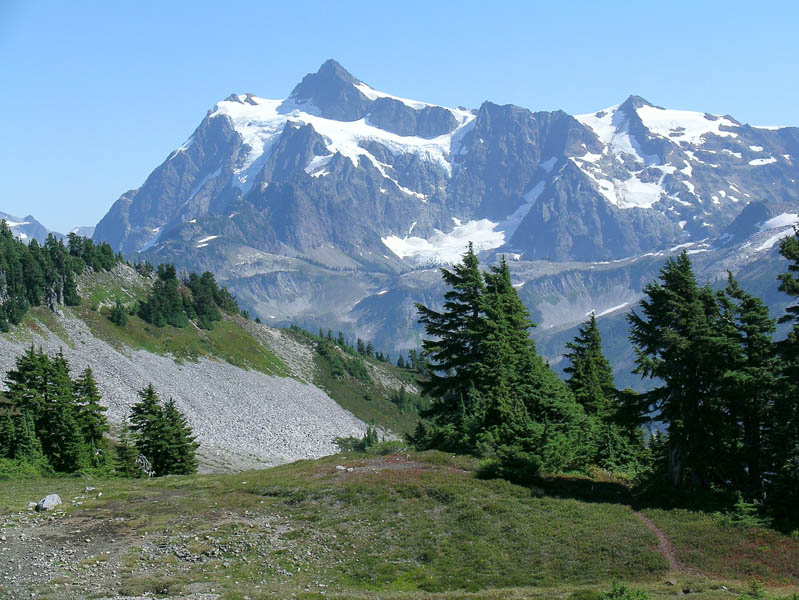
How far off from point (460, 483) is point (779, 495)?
55.3 feet

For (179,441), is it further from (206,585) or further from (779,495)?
(779,495)

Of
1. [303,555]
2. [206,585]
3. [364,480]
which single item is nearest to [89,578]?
[206,585]

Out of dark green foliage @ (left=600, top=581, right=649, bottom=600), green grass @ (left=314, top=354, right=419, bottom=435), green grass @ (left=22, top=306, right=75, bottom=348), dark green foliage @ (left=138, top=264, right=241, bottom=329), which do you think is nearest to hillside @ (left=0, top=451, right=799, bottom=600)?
dark green foliage @ (left=600, top=581, right=649, bottom=600)

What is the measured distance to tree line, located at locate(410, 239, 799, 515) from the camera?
135 feet

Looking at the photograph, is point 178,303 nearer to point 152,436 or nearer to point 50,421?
point 152,436

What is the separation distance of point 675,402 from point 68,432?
2063 inches

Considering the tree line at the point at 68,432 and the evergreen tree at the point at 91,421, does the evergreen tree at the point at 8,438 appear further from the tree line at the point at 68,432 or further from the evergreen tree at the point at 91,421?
the evergreen tree at the point at 91,421

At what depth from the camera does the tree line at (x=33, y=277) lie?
131 metres

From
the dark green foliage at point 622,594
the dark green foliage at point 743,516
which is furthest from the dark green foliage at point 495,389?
the dark green foliage at point 622,594

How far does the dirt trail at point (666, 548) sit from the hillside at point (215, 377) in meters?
67.0

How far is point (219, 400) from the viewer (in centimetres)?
13638

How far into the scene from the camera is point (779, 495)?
132 ft

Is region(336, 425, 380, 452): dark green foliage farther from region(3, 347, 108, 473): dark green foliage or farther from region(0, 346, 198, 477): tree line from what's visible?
region(3, 347, 108, 473): dark green foliage

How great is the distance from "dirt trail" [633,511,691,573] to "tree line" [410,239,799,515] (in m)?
5.73
